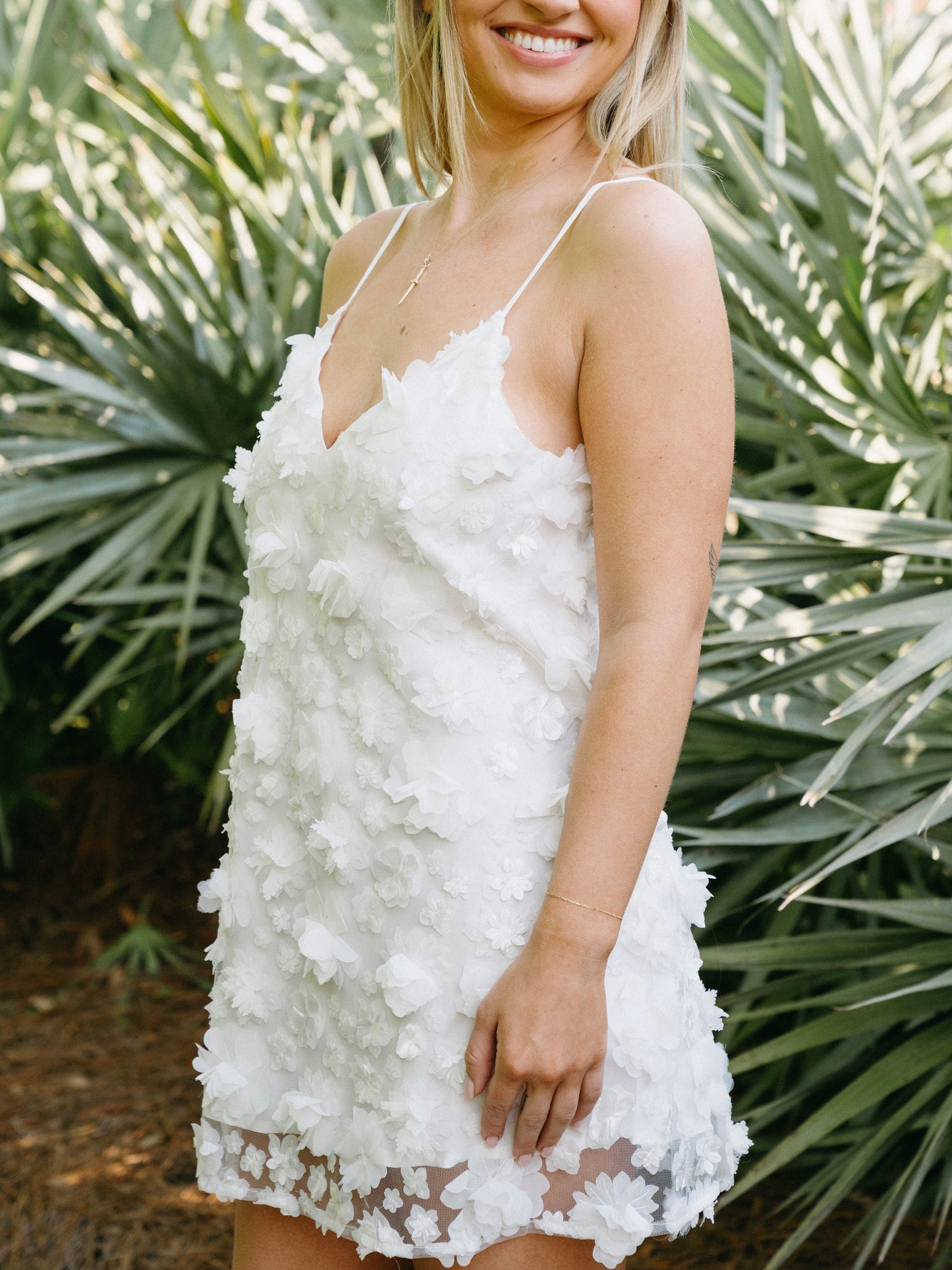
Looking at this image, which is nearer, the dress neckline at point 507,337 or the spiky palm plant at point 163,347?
the dress neckline at point 507,337

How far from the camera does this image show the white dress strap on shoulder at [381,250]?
151 cm

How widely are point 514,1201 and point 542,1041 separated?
0.15 metres

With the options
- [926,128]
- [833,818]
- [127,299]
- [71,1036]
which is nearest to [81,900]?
[71,1036]

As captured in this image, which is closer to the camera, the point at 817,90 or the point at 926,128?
the point at 817,90

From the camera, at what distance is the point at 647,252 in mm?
1124

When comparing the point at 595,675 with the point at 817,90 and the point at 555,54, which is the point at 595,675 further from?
the point at 817,90

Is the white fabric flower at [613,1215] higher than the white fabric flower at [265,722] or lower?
lower

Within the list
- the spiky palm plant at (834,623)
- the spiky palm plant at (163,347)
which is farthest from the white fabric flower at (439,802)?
the spiky palm plant at (163,347)

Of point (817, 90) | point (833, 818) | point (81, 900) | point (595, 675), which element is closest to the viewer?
point (595, 675)

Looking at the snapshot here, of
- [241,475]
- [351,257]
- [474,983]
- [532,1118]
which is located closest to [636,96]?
[351,257]

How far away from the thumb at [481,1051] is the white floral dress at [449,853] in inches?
0.6

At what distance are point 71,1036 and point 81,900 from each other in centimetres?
90

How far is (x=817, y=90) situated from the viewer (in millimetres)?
2855

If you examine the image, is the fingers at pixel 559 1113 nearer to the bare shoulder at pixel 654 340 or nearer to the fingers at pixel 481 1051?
the fingers at pixel 481 1051
